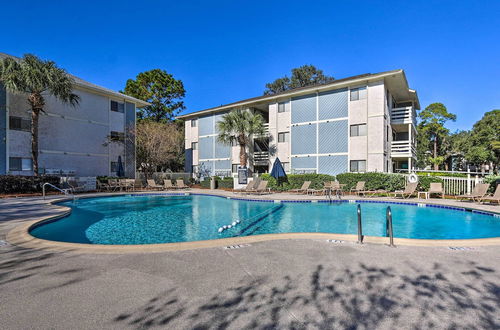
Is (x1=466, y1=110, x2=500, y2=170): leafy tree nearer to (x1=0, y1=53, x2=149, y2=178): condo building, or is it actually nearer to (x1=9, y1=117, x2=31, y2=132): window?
(x1=0, y1=53, x2=149, y2=178): condo building

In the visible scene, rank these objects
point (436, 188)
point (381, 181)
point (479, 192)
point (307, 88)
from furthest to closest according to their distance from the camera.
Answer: point (307, 88), point (381, 181), point (436, 188), point (479, 192)

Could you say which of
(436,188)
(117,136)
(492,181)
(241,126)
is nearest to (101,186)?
(117,136)

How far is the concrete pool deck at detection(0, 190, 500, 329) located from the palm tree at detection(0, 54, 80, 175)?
48.7 feet

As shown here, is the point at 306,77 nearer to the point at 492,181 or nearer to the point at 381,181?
the point at 381,181

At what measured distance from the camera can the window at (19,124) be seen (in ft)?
56.5

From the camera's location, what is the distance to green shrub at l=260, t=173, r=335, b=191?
61.4ft

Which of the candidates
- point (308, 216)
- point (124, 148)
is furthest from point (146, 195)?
point (308, 216)

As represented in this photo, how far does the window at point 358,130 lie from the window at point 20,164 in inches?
912

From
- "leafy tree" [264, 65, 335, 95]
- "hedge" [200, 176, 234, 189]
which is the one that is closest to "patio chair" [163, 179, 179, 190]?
"hedge" [200, 176, 234, 189]

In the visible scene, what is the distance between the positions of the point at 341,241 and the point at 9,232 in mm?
7498

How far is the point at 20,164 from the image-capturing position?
57.6 ft

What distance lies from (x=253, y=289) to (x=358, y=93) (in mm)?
19522

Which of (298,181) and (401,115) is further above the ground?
(401,115)

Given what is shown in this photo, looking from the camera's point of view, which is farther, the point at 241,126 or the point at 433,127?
the point at 433,127
